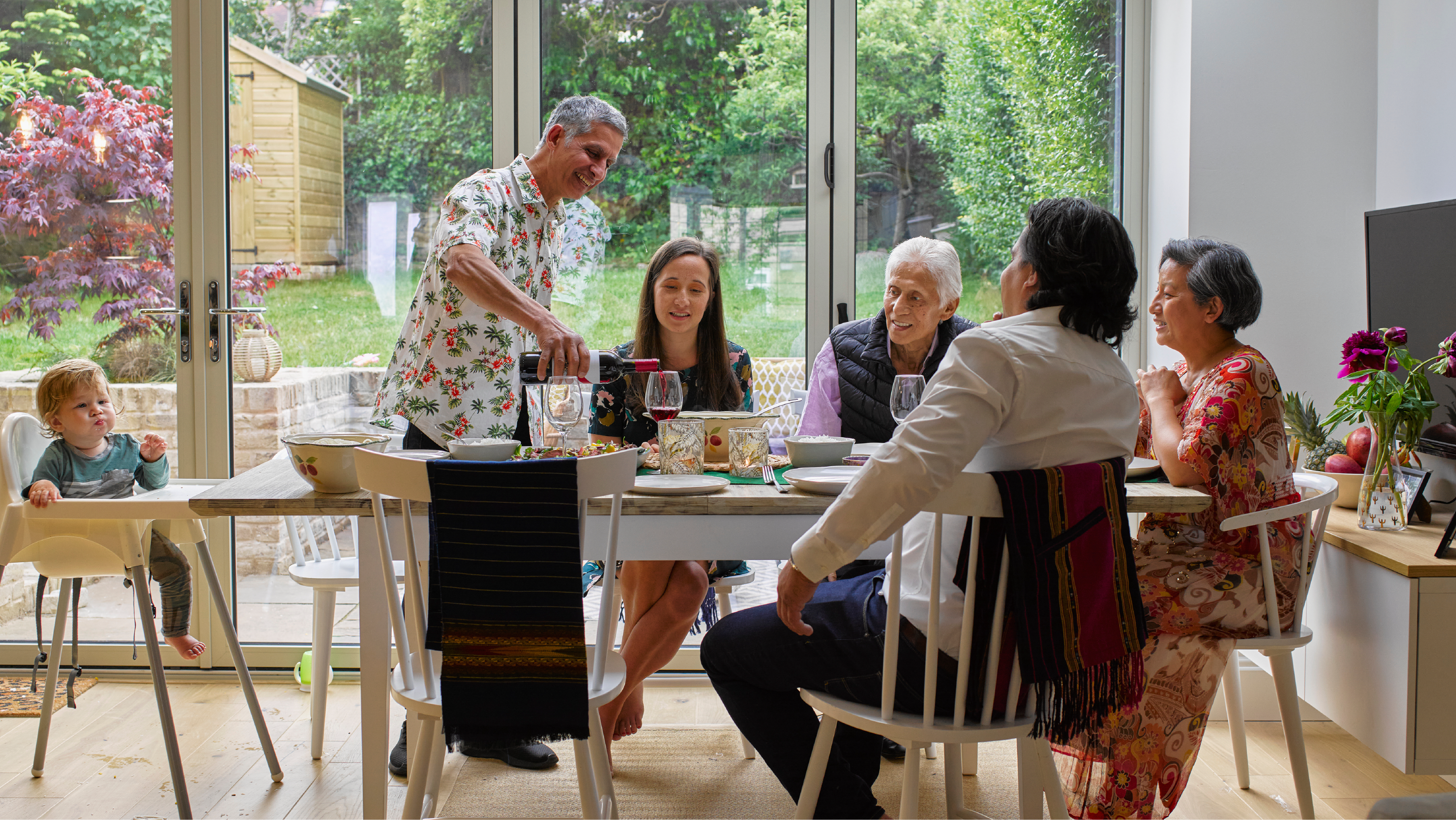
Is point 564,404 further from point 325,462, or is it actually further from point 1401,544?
point 1401,544

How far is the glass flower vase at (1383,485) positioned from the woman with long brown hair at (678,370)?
4.74 ft

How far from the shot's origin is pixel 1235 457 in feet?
6.25

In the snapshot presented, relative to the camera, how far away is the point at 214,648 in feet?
10.0

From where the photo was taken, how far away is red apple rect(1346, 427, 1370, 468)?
2.60 m

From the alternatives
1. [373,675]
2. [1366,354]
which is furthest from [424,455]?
[1366,354]

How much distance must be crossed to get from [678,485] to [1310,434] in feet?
5.92

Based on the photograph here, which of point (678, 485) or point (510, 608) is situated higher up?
point (678, 485)

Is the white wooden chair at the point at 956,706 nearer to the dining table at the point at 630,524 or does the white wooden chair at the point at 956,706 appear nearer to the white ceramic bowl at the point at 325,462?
the dining table at the point at 630,524

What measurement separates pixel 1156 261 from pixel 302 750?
270 cm

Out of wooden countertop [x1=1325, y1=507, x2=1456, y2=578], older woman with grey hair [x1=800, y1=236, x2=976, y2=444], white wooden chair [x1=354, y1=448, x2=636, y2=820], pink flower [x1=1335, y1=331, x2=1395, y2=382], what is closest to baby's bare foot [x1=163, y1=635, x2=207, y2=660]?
white wooden chair [x1=354, y1=448, x2=636, y2=820]

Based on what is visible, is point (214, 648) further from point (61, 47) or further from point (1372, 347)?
point (1372, 347)

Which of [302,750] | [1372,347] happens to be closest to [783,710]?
→ [302,750]

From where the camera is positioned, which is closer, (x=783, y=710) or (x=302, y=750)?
(x=783, y=710)

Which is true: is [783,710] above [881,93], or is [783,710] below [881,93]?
below
